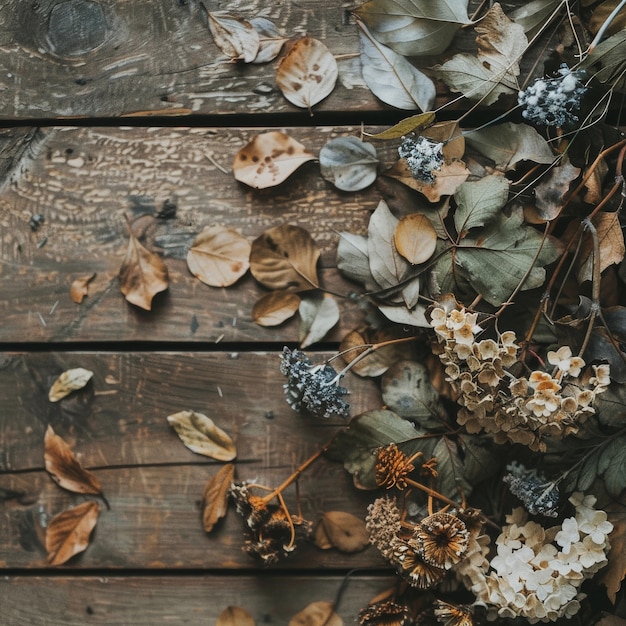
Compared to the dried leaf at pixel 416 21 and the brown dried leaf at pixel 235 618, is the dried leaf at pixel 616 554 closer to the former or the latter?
the brown dried leaf at pixel 235 618

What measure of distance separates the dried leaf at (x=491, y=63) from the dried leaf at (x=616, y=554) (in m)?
0.46

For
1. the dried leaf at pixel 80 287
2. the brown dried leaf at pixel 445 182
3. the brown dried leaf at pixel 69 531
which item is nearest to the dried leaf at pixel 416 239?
the brown dried leaf at pixel 445 182

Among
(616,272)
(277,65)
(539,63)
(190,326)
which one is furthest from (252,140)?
(616,272)

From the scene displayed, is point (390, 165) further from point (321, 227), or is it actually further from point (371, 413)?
point (371, 413)

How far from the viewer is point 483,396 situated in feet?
2.46

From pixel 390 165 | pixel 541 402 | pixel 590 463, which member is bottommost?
pixel 590 463

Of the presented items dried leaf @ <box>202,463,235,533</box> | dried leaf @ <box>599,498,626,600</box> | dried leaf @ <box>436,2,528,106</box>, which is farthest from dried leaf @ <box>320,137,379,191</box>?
dried leaf @ <box>599,498,626,600</box>

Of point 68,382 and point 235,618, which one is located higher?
point 68,382

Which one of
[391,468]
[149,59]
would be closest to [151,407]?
[391,468]

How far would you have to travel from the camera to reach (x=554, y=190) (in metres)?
0.78

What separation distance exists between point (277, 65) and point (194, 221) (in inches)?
7.9

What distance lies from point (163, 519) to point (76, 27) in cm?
58

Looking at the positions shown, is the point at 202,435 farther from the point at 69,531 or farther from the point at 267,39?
the point at 267,39

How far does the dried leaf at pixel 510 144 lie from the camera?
2.58 feet
